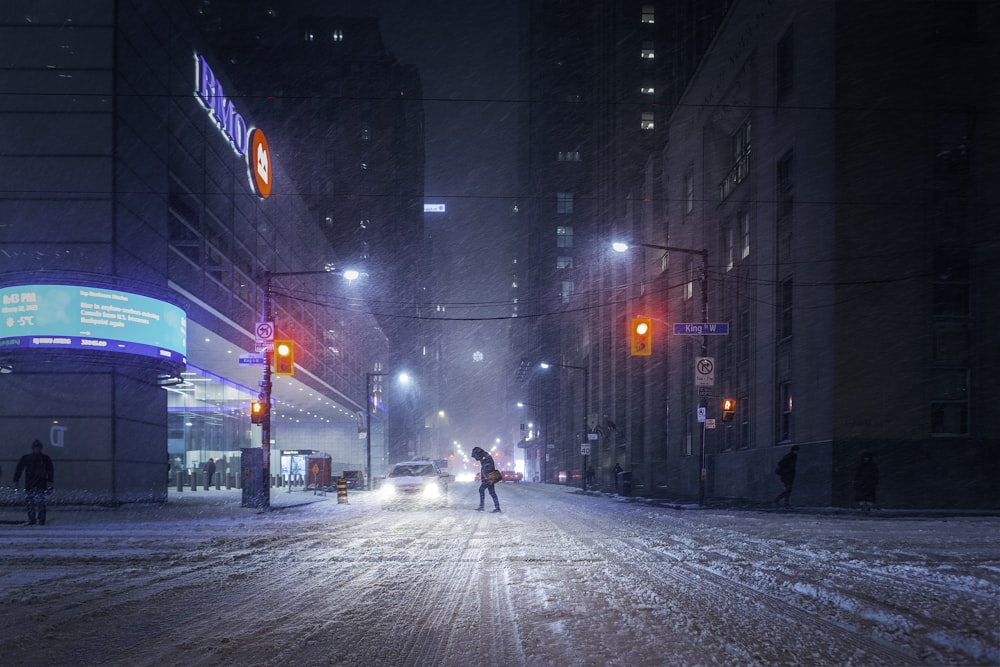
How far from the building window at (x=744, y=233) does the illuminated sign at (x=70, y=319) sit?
874 inches

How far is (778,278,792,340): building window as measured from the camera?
2886 centimetres

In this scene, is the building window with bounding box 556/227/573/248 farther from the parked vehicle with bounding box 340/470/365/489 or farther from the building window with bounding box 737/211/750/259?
the building window with bounding box 737/211/750/259

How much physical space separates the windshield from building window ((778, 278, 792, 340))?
1323cm

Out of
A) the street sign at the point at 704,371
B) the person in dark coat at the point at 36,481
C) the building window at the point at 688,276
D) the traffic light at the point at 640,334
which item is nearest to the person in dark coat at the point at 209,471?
the person in dark coat at the point at 36,481

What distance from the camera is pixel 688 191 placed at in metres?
43.8

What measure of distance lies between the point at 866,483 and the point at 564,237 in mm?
114870

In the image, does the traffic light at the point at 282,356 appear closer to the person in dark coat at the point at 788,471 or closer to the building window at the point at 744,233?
the person in dark coat at the point at 788,471

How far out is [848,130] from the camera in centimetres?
2519

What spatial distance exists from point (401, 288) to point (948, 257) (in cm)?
15695

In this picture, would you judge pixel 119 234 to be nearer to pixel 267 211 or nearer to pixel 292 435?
pixel 267 211

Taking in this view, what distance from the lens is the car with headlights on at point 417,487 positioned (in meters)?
29.9

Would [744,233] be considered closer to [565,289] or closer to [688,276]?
[688,276]

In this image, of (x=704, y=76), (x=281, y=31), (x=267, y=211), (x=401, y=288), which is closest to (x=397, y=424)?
(x=401, y=288)

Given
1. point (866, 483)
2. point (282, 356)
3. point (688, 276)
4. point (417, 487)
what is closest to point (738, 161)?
point (688, 276)
